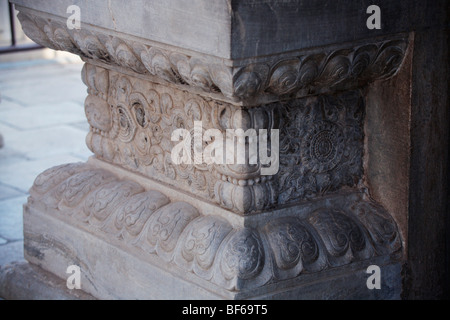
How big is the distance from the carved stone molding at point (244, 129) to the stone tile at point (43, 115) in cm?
219

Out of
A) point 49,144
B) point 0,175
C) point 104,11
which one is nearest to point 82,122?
point 49,144

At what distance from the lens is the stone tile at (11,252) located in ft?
10.2

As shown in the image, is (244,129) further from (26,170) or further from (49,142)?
(49,142)

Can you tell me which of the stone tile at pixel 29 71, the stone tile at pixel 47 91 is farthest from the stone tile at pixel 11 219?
the stone tile at pixel 29 71

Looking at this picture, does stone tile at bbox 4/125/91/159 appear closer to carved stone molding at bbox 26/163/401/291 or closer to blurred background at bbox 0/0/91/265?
blurred background at bbox 0/0/91/265

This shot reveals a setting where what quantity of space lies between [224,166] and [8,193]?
1.83 metres

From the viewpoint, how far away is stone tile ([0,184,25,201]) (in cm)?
374

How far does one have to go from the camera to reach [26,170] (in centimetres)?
409

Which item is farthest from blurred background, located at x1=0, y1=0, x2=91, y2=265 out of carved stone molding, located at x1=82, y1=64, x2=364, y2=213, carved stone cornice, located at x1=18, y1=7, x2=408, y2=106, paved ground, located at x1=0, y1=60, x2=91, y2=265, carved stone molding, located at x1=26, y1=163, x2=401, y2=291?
carved stone cornice, located at x1=18, y1=7, x2=408, y2=106

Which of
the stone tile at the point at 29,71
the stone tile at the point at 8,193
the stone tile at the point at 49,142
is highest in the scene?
the stone tile at the point at 29,71

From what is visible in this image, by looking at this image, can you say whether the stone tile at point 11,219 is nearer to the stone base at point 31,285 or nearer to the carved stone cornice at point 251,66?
the stone base at point 31,285

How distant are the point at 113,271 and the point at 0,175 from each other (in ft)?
5.46

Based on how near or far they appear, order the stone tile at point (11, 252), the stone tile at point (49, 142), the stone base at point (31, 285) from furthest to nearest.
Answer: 1. the stone tile at point (49, 142)
2. the stone tile at point (11, 252)
3. the stone base at point (31, 285)
